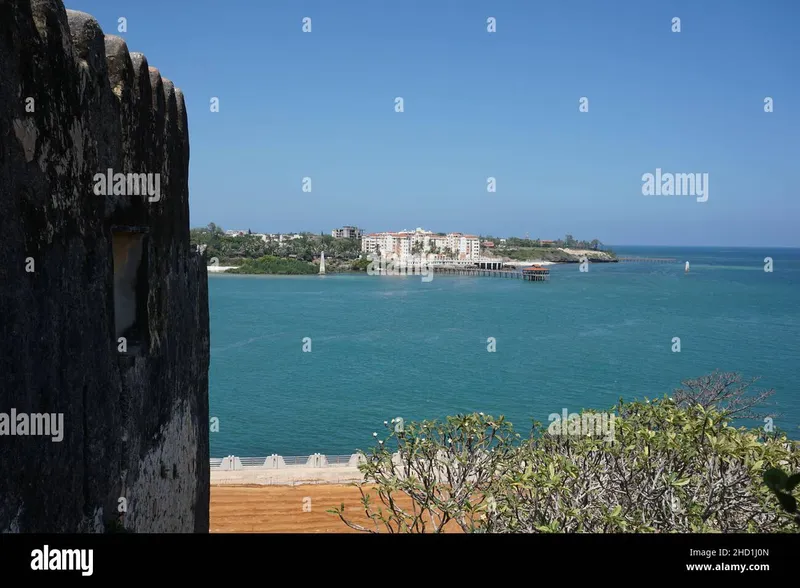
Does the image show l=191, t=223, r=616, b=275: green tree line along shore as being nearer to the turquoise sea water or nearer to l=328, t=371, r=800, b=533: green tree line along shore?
the turquoise sea water

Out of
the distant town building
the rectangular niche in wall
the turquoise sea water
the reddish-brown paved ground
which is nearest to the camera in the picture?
the rectangular niche in wall

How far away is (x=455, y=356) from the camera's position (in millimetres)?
42125

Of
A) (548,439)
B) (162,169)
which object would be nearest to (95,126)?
(162,169)

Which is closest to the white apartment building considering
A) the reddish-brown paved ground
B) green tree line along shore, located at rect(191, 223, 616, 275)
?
green tree line along shore, located at rect(191, 223, 616, 275)

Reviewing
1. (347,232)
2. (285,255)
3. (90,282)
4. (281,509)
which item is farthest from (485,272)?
(90,282)

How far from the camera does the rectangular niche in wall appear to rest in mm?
4590

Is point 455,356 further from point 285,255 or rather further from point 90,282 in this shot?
point 285,255

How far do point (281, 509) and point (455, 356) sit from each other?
28064 millimetres

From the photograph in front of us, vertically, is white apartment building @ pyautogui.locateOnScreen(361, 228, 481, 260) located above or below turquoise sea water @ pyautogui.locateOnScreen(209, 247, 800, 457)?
above

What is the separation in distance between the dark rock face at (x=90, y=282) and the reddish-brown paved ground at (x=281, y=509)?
8.22 metres

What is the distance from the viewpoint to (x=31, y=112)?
3.02 m

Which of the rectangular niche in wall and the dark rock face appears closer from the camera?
the dark rock face

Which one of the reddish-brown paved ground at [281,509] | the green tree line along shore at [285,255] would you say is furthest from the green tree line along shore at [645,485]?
the green tree line along shore at [285,255]

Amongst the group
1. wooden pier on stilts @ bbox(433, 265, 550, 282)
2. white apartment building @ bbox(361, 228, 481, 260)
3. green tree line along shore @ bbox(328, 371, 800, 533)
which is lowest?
green tree line along shore @ bbox(328, 371, 800, 533)
